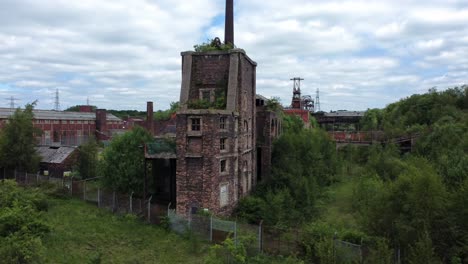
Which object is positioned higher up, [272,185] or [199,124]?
[199,124]

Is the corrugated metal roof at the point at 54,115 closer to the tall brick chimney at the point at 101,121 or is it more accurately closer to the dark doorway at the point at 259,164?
the tall brick chimney at the point at 101,121

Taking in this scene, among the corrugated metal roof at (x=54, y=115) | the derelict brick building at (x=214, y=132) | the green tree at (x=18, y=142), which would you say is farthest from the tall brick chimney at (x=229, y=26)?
the corrugated metal roof at (x=54, y=115)

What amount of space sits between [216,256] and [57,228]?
32.8 ft

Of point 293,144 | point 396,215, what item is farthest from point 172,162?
point 396,215

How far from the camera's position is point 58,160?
36.5 meters

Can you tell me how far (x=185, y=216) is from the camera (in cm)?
2203

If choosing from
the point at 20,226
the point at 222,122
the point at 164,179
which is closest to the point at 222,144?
the point at 222,122

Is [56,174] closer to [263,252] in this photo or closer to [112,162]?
[112,162]

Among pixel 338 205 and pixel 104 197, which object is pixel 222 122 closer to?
pixel 104 197

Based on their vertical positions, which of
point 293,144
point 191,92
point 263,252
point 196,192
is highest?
point 191,92

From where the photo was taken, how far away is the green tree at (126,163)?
25.9m

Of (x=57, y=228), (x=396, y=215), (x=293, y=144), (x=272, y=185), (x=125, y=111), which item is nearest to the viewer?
(x=396, y=215)

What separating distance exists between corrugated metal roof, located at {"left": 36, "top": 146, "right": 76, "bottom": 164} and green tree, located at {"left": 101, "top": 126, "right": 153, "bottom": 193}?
39.7 ft

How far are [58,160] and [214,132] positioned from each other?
2174 cm
